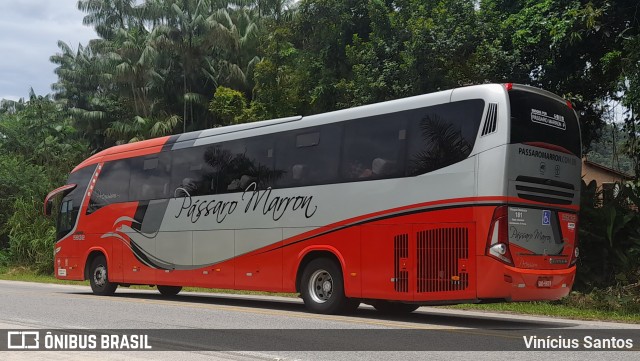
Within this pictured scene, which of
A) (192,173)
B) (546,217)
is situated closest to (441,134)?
(546,217)

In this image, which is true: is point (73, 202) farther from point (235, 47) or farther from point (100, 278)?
point (235, 47)

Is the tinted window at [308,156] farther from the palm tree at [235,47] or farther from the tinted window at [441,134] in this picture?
the palm tree at [235,47]

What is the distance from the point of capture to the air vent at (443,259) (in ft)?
36.1

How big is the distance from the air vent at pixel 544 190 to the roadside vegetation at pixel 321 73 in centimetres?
371

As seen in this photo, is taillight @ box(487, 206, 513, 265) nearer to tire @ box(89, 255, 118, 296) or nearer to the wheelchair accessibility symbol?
the wheelchair accessibility symbol

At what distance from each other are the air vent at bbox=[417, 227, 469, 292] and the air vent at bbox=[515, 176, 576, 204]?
1079 millimetres

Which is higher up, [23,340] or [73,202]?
[73,202]

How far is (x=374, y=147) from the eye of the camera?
1257 centimetres

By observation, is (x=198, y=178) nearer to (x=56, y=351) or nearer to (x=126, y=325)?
(x=126, y=325)

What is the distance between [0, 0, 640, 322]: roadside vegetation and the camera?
657 inches

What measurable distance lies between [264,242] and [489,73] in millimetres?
10229

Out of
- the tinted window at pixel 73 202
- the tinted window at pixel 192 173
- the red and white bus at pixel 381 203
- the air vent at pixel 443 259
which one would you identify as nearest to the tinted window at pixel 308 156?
the red and white bus at pixel 381 203

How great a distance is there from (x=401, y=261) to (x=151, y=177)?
24.9ft

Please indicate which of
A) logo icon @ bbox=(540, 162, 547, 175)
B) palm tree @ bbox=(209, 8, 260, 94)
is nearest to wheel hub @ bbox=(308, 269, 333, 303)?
logo icon @ bbox=(540, 162, 547, 175)
